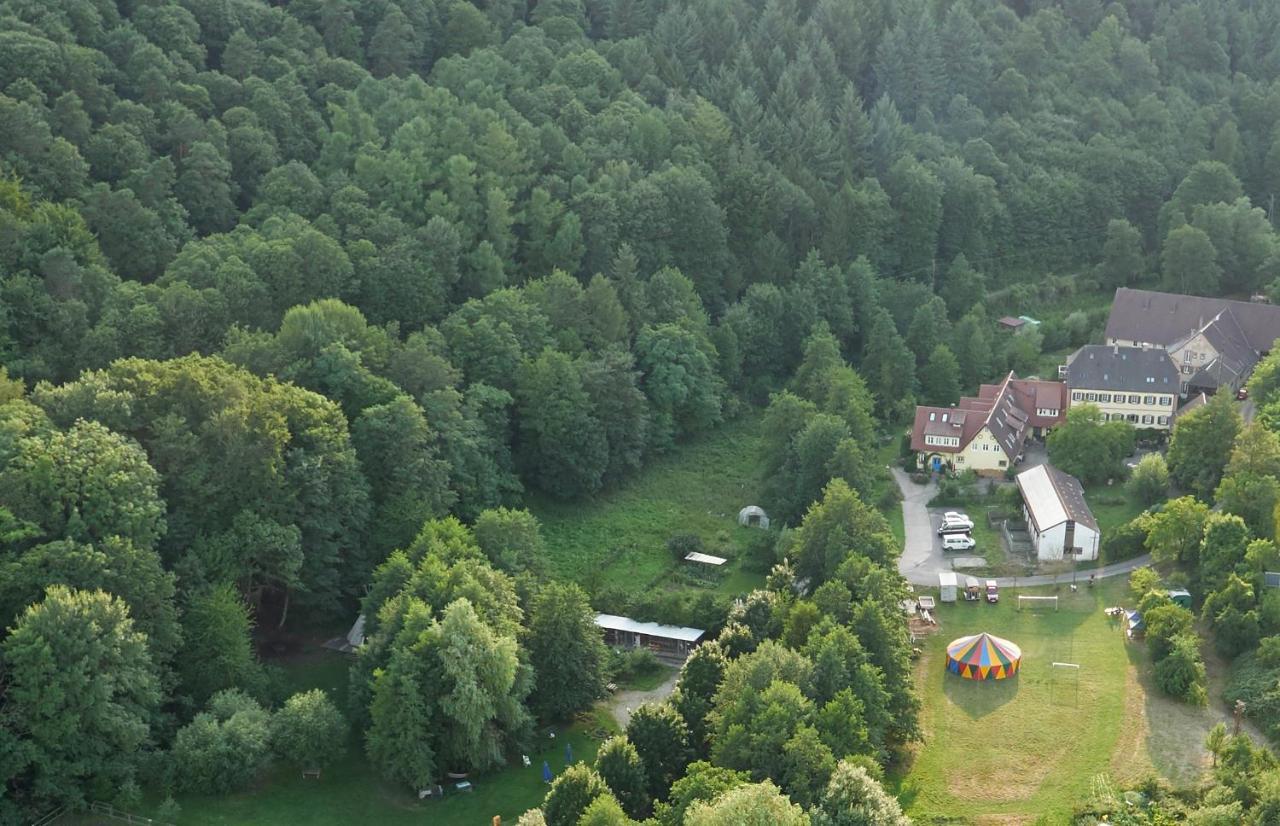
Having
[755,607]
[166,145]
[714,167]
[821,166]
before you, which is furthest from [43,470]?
[821,166]

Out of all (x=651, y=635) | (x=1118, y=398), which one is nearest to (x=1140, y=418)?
(x=1118, y=398)

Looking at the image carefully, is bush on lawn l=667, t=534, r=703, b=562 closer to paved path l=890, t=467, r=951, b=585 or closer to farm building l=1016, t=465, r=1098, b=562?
paved path l=890, t=467, r=951, b=585

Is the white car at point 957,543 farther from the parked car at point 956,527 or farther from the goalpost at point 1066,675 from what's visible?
the goalpost at point 1066,675

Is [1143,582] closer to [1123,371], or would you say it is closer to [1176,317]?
[1123,371]

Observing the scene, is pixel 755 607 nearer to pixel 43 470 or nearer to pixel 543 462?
pixel 543 462

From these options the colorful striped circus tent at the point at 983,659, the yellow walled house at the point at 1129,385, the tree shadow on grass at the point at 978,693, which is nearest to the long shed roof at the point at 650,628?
the tree shadow on grass at the point at 978,693

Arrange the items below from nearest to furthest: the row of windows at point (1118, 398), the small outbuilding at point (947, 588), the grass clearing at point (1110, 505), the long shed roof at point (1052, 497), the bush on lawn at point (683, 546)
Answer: the small outbuilding at point (947, 588) → the long shed roof at point (1052, 497) → the bush on lawn at point (683, 546) → the grass clearing at point (1110, 505) → the row of windows at point (1118, 398)
